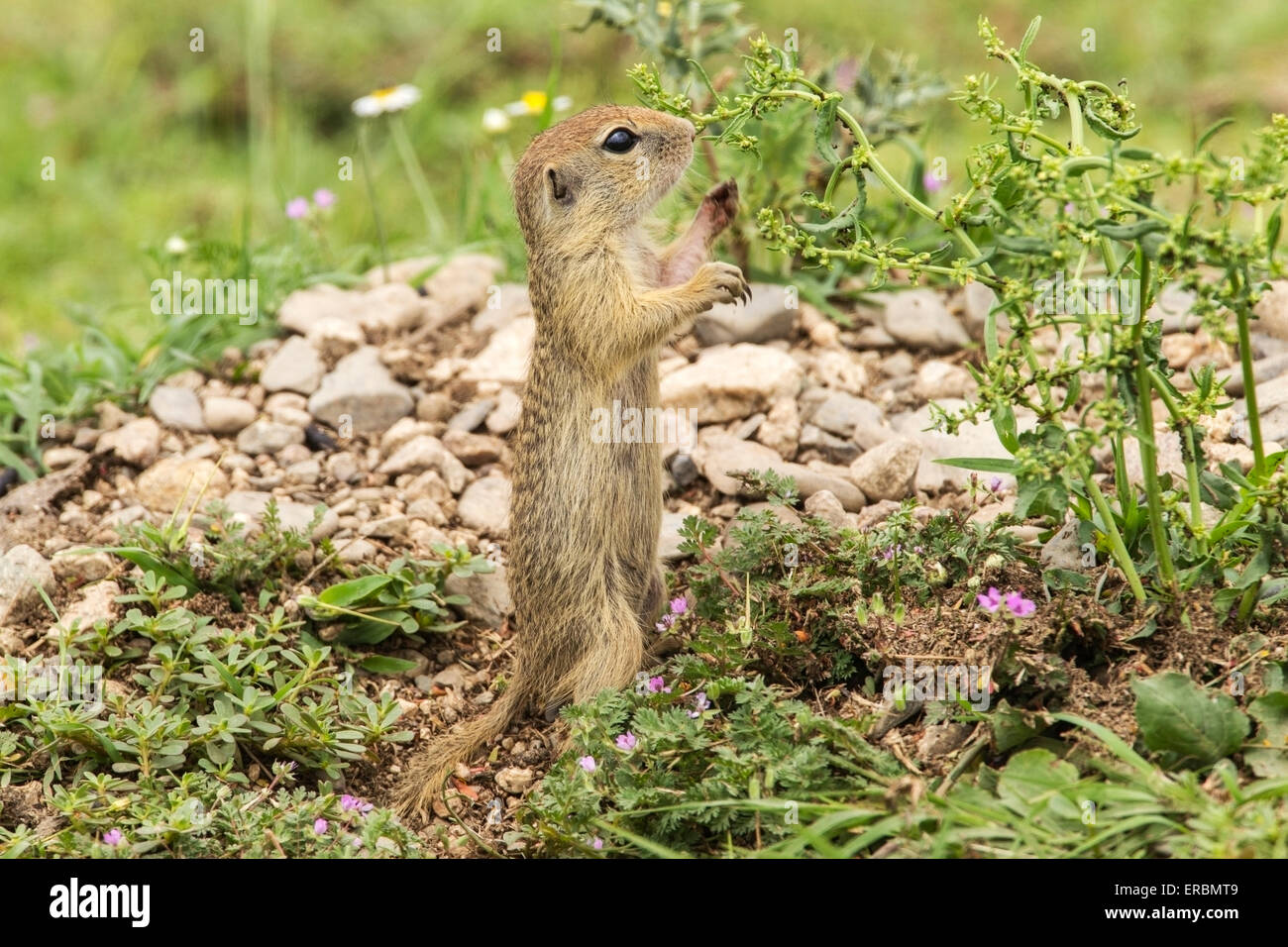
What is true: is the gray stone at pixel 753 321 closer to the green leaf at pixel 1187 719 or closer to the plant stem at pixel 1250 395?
the plant stem at pixel 1250 395

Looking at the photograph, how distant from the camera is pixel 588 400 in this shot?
4.71 metres

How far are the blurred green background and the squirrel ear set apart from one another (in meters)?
2.56

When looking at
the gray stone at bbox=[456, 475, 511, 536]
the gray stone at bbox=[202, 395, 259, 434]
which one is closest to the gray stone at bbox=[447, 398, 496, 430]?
the gray stone at bbox=[456, 475, 511, 536]

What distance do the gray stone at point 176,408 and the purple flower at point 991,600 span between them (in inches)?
137

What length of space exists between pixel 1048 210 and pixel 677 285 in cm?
147

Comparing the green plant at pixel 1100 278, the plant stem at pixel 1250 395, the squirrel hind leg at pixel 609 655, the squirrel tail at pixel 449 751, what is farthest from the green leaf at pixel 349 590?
the plant stem at pixel 1250 395

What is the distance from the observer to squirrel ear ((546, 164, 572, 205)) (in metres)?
4.79

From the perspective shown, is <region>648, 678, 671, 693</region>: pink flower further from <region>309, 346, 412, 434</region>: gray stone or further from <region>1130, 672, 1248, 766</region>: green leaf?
<region>309, 346, 412, 434</region>: gray stone

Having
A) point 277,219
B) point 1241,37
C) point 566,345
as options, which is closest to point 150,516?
point 566,345

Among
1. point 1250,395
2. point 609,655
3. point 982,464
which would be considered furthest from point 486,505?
point 1250,395

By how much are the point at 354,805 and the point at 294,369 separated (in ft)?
8.60

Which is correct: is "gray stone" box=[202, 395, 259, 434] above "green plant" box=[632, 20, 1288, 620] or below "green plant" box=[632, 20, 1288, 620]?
above

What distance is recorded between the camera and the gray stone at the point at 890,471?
16.4 feet

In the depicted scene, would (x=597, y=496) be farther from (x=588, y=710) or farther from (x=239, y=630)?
(x=239, y=630)
